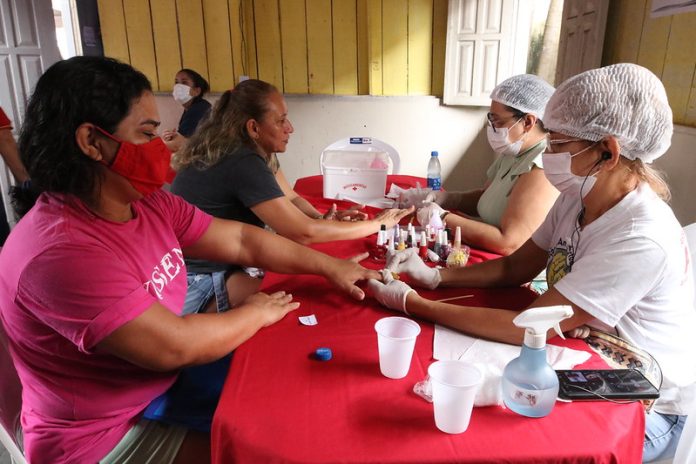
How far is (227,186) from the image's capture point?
2113mm

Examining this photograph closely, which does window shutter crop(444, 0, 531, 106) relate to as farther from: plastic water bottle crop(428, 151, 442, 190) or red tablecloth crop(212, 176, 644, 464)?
red tablecloth crop(212, 176, 644, 464)

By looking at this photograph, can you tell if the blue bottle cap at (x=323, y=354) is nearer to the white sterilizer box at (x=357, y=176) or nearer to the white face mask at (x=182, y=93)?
the white sterilizer box at (x=357, y=176)

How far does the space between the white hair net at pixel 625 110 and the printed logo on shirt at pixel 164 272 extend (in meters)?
1.14

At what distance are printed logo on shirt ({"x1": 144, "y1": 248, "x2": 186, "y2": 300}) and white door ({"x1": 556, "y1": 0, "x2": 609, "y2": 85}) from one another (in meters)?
2.60

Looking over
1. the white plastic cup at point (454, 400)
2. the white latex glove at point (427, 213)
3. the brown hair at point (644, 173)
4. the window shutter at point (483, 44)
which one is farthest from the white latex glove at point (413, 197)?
the window shutter at point (483, 44)

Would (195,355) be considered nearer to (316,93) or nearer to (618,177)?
(618,177)

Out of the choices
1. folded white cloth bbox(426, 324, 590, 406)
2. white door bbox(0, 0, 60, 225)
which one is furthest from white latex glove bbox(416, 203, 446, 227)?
white door bbox(0, 0, 60, 225)

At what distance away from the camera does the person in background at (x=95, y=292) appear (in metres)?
1.04

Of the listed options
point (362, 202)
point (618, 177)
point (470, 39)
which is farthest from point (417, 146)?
point (618, 177)

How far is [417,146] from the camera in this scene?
4.98m

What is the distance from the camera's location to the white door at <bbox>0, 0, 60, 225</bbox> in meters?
4.11

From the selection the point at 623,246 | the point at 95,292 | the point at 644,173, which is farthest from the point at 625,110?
the point at 95,292

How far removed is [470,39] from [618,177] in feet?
11.6

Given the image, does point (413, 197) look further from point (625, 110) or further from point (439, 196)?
point (625, 110)
